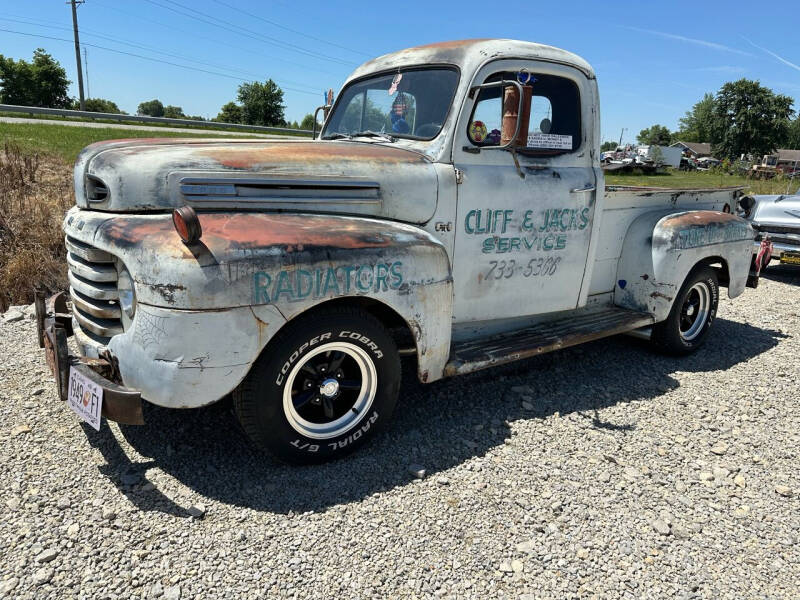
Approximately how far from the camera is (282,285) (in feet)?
8.29

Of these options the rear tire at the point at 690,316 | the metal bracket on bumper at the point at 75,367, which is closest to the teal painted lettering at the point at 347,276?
the metal bracket on bumper at the point at 75,367

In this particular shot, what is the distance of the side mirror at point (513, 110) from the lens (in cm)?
313

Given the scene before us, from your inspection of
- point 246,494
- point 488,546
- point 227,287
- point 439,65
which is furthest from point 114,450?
point 439,65

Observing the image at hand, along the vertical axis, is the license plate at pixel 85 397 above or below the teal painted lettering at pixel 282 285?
below

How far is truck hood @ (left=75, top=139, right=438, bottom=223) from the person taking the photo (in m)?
2.68

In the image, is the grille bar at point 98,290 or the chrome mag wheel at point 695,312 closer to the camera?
the grille bar at point 98,290

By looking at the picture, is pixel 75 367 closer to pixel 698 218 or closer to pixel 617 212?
pixel 617 212

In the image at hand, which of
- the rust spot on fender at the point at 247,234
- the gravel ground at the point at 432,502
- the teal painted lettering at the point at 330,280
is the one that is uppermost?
the rust spot on fender at the point at 247,234

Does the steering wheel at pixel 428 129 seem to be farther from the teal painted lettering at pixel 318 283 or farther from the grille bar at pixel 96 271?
the grille bar at pixel 96 271

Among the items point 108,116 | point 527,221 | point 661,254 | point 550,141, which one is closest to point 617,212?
point 661,254

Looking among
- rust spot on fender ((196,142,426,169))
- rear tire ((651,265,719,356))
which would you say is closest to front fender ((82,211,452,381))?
rust spot on fender ((196,142,426,169))

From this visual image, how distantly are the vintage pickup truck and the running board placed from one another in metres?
0.02

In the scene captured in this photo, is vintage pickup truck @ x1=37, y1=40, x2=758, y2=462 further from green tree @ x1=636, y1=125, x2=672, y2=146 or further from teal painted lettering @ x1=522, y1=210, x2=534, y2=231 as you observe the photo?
Result: green tree @ x1=636, y1=125, x2=672, y2=146

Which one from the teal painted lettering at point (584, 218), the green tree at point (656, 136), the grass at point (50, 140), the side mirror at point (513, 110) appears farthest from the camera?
the green tree at point (656, 136)
